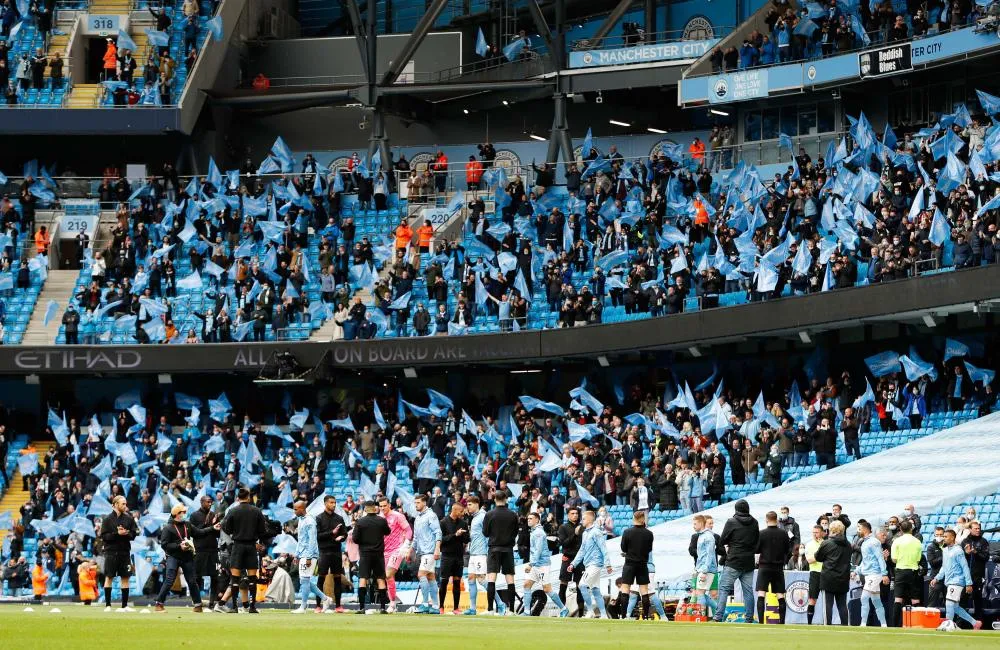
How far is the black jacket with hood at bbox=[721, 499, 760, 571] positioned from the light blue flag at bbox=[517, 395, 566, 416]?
18.3 m

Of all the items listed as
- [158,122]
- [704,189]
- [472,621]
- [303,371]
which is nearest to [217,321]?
[303,371]

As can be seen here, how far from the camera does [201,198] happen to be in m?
48.8

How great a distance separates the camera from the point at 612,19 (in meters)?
47.0

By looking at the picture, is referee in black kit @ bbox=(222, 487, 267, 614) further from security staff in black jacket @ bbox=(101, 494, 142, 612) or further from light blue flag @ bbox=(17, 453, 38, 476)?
light blue flag @ bbox=(17, 453, 38, 476)

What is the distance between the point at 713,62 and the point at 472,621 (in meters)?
28.1

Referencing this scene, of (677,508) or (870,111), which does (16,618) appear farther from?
(870,111)

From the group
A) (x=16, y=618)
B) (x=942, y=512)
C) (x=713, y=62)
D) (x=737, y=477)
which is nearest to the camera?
(x=16, y=618)

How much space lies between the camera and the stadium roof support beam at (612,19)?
4617 cm

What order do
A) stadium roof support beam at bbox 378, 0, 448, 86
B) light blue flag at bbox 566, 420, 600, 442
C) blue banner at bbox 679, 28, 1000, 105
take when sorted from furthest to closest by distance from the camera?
stadium roof support beam at bbox 378, 0, 448, 86 → blue banner at bbox 679, 28, 1000, 105 → light blue flag at bbox 566, 420, 600, 442

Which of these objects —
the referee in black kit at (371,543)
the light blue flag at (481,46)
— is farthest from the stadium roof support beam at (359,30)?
the referee in black kit at (371,543)

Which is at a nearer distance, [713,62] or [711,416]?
[711,416]

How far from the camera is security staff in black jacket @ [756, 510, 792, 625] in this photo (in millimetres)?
20641

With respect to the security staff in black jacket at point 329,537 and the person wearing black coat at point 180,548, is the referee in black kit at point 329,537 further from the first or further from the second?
the person wearing black coat at point 180,548

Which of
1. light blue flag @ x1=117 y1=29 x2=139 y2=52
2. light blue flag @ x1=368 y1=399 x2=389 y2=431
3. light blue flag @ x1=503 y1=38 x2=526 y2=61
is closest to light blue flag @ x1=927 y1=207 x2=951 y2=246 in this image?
light blue flag @ x1=368 y1=399 x2=389 y2=431
